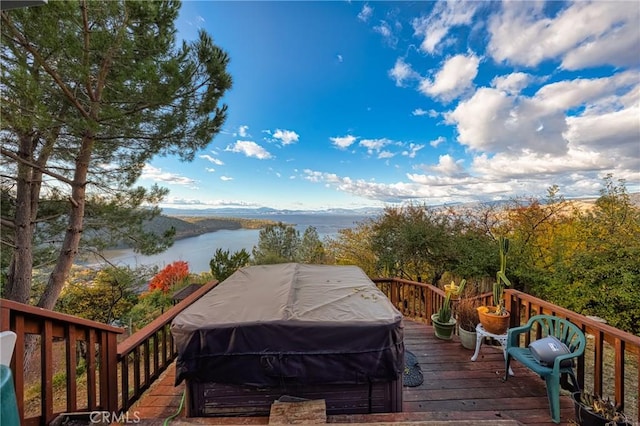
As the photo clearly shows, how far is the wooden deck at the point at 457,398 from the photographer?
1.85m

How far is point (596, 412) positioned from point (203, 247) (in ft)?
77.5

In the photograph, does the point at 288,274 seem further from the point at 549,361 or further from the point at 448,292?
the point at 549,361

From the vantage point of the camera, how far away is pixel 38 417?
58.0 inches

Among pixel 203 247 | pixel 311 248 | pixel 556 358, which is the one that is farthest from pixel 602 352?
pixel 203 247

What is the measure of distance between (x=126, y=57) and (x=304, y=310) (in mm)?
5489

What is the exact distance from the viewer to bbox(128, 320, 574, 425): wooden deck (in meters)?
1.85

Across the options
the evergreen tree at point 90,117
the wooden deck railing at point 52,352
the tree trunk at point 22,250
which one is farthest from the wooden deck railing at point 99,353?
the tree trunk at point 22,250

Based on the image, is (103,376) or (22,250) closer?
(103,376)

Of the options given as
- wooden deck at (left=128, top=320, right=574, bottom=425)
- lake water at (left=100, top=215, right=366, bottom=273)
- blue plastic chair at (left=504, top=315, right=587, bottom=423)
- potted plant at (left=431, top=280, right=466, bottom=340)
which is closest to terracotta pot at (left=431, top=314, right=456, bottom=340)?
potted plant at (left=431, top=280, right=466, bottom=340)

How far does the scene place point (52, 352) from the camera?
1485mm

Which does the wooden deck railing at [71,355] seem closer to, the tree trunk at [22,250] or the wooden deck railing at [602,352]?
the wooden deck railing at [602,352]

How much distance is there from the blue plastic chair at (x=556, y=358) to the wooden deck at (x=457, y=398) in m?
0.19

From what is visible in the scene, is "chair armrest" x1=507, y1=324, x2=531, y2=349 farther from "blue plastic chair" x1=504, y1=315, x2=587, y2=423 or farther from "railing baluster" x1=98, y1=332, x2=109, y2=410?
"railing baluster" x1=98, y1=332, x2=109, y2=410

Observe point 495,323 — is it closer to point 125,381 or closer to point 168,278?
point 125,381
